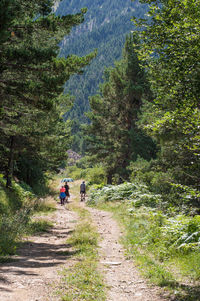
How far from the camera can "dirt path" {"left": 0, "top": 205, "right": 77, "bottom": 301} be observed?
15.6 feet

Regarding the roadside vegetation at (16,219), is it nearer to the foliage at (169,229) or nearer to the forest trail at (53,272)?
the forest trail at (53,272)

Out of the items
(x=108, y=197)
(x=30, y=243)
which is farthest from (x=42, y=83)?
(x=108, y=197)

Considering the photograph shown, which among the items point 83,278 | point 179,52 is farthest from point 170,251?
point 179,52

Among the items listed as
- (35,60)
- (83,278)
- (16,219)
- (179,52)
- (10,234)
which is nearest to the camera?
(83,278)

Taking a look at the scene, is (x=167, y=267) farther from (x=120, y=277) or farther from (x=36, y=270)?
(x=36, y=270)

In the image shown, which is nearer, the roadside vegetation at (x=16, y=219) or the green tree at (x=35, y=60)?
the roadside vegetation at (x=16, y=219)

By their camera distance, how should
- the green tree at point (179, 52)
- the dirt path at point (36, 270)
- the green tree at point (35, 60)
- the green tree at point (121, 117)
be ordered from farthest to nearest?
1. the green tree at point (121, 117)
2. the green tree at point (35, 60)
3. the green tree at point (179, 52)
4. the dirt path at point (36, 270)

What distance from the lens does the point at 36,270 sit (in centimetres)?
628

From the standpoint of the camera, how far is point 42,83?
10.2 metres

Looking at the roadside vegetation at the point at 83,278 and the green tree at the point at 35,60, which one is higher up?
the green tree at the point at 35,60

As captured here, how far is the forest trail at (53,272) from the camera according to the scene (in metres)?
4.91

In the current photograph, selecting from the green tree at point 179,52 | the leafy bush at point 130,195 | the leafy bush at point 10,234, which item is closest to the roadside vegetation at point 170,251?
the green tree at point 179,52

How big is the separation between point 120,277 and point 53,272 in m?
1.47

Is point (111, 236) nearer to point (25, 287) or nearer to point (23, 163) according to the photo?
point (25, 287)
